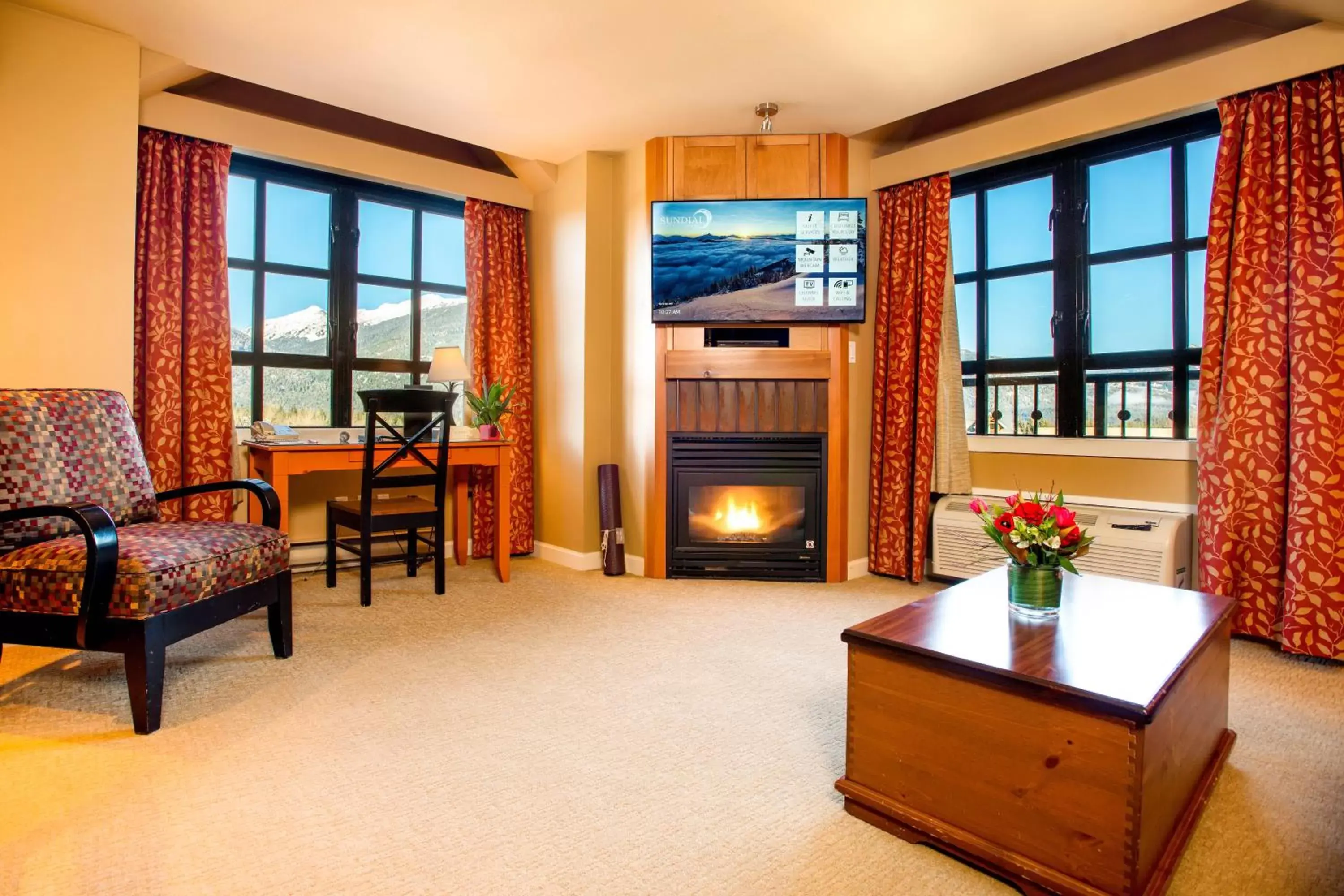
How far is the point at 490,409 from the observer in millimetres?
4082

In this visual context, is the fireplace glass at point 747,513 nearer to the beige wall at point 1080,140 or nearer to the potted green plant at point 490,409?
the beige wall at point 1080,140

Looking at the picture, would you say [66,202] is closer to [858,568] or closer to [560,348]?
[560,348]

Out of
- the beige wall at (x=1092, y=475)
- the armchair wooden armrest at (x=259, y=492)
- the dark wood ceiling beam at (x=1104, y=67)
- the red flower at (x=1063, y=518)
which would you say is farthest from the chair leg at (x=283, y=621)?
the dark wood ceiling beam at (x=1104, y=67)

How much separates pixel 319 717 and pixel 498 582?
5.62 feet

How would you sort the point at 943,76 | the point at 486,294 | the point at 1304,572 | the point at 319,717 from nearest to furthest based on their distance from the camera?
the point at 319,717, the point at 1304,572, the point at 943,76, the point at 486,294

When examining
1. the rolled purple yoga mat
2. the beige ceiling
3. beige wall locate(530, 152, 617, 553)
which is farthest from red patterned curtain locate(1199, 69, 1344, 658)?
beige wall locate(530, 152, 617, 553)

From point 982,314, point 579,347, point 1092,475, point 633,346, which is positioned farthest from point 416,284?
point 1092,475

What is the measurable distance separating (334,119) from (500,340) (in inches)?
60.1

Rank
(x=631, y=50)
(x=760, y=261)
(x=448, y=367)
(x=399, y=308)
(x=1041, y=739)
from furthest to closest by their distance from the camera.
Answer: (x=399, y=308)
(x=448, y=367)
(x=760, y=261)
(x=631, y=50)
(x=1041, y=739)

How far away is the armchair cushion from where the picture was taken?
1928 millimetres

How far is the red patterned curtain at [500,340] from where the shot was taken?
4.37 metres

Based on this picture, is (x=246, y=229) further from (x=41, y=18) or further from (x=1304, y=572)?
(x=1304, y=572)

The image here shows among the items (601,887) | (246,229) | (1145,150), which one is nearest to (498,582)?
(246,229)

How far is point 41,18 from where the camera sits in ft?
8.95
